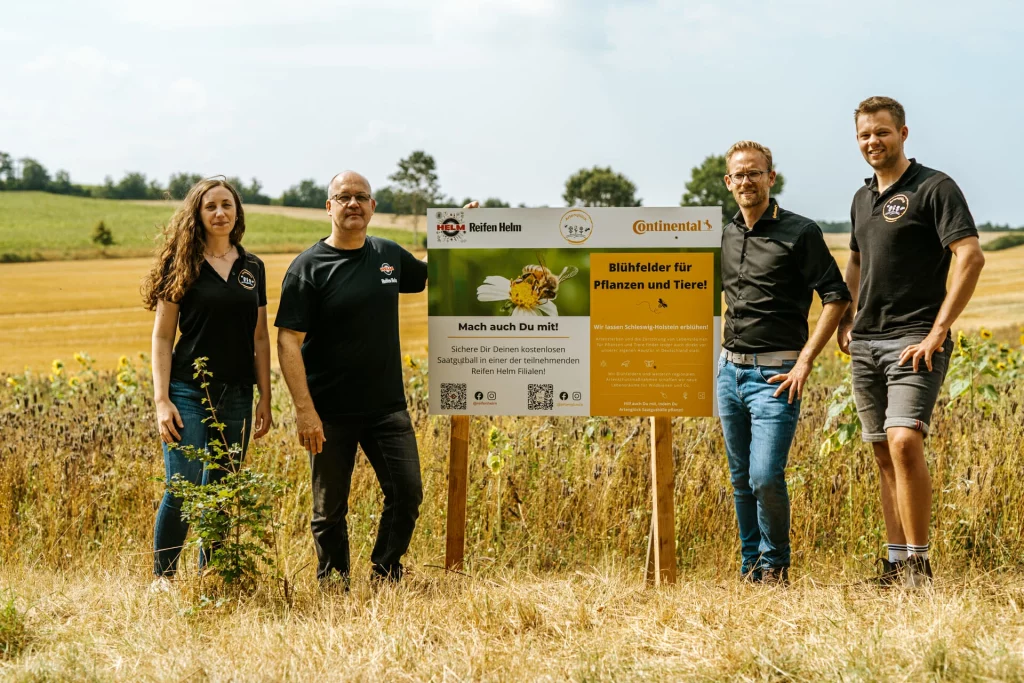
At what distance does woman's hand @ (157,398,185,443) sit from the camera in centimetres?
434

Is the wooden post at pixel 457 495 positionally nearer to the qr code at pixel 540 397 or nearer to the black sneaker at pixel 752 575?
the qr code at pixel 540 397

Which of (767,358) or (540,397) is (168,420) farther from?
(767,358)

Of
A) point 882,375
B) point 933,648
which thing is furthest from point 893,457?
point 933,648

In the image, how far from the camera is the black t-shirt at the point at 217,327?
172 inches

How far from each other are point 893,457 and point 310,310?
307 cm

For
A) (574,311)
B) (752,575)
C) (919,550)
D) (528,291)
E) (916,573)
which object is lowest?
(752,575)

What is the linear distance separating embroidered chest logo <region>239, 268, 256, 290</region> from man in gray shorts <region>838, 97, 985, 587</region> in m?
3.20

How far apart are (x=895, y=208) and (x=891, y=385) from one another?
0.89 meters

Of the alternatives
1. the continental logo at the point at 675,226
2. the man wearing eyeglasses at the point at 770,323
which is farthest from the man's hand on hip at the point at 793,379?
the continental logo at the point at 675,226

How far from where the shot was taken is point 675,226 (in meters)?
4.76

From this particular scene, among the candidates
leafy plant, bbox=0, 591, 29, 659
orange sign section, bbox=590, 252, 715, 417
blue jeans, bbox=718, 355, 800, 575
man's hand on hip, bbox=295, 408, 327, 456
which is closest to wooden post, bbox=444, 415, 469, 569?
orange sign section, bbox=590, 252, 715, 417

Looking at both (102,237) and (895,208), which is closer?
(895,208)

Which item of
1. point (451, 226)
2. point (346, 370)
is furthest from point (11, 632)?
point (451, 226)

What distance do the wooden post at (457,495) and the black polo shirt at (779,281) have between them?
1652 millimetres
